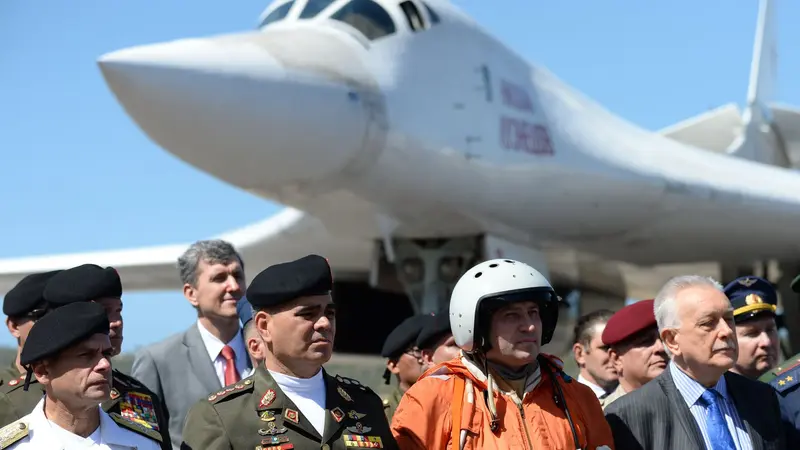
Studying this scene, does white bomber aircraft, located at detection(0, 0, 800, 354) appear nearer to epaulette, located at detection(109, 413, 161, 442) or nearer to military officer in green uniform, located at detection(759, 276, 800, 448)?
epaulette, located at detection(109, 413, 161, 442)

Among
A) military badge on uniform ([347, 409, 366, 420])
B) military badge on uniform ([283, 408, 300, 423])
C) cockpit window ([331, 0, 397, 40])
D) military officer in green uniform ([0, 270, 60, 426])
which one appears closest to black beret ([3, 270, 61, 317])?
military officer in green uniform ([0, 270, 60, 426])

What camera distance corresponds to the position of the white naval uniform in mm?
3232

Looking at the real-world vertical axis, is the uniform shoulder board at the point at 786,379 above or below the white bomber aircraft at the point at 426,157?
below

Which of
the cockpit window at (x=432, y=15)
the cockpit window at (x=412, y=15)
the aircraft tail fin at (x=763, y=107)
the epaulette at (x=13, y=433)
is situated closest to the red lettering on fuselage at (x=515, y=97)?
the cockpit window at (x=432, y=15)

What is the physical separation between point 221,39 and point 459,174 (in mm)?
2748

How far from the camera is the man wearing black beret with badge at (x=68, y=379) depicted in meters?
3.24

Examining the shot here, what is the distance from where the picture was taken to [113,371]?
397 cm

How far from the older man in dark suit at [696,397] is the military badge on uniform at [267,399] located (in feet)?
3.99

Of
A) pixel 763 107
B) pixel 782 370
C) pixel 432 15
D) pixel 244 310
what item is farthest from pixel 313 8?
pixel 763 107

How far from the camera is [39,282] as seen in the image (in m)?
4.18

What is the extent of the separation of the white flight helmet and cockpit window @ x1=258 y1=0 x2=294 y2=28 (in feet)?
24.1

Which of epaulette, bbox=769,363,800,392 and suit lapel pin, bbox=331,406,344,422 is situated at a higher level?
suit lapel pin, bbox=331,406,344,422

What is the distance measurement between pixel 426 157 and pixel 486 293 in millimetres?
6723

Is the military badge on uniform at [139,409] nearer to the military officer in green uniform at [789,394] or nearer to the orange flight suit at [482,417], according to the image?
the orange flight suit at [482,417]
